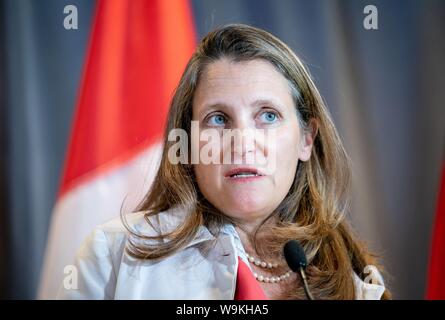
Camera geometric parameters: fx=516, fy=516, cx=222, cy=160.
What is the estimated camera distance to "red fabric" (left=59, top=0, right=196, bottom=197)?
58.7 inches

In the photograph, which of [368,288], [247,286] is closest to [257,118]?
[247,286]

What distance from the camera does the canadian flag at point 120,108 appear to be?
1.47 metres

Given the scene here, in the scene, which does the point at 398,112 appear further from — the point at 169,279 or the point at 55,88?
the point at 55,88

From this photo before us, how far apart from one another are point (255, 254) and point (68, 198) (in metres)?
0.56

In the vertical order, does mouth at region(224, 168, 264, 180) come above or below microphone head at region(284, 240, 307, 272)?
above

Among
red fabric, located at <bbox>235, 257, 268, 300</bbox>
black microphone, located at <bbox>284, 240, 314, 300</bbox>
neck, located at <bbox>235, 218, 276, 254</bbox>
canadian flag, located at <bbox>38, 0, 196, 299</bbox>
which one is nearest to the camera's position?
black microphone, located at <bbox>284, 240, 314, 300</bbox>

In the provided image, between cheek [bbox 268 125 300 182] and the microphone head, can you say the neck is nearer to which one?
cheek [bbox 268 125 300 182]

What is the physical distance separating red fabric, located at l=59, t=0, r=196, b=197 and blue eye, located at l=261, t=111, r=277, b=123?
0.33 metres

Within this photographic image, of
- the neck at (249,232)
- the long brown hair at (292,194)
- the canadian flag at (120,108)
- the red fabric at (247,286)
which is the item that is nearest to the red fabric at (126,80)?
the canadian flag at (120,108)

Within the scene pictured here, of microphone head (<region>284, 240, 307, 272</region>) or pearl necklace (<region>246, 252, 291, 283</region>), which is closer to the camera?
microphone head (<region>284, 240, 307, 272</region>)

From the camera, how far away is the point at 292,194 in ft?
4.62

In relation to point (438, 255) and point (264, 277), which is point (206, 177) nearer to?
point (264, 277)

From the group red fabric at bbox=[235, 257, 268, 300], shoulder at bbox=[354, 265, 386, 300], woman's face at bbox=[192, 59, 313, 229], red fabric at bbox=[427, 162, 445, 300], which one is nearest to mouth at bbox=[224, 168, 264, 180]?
woman's face at bbox=[192, 59, 313, 229]

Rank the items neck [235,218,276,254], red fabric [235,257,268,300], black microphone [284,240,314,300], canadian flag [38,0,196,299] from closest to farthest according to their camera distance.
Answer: black microphone [284,240,314,300], red fabric [235,257,268,300], neck [235,218,276,254], canadian flag [38,0,196,299]
